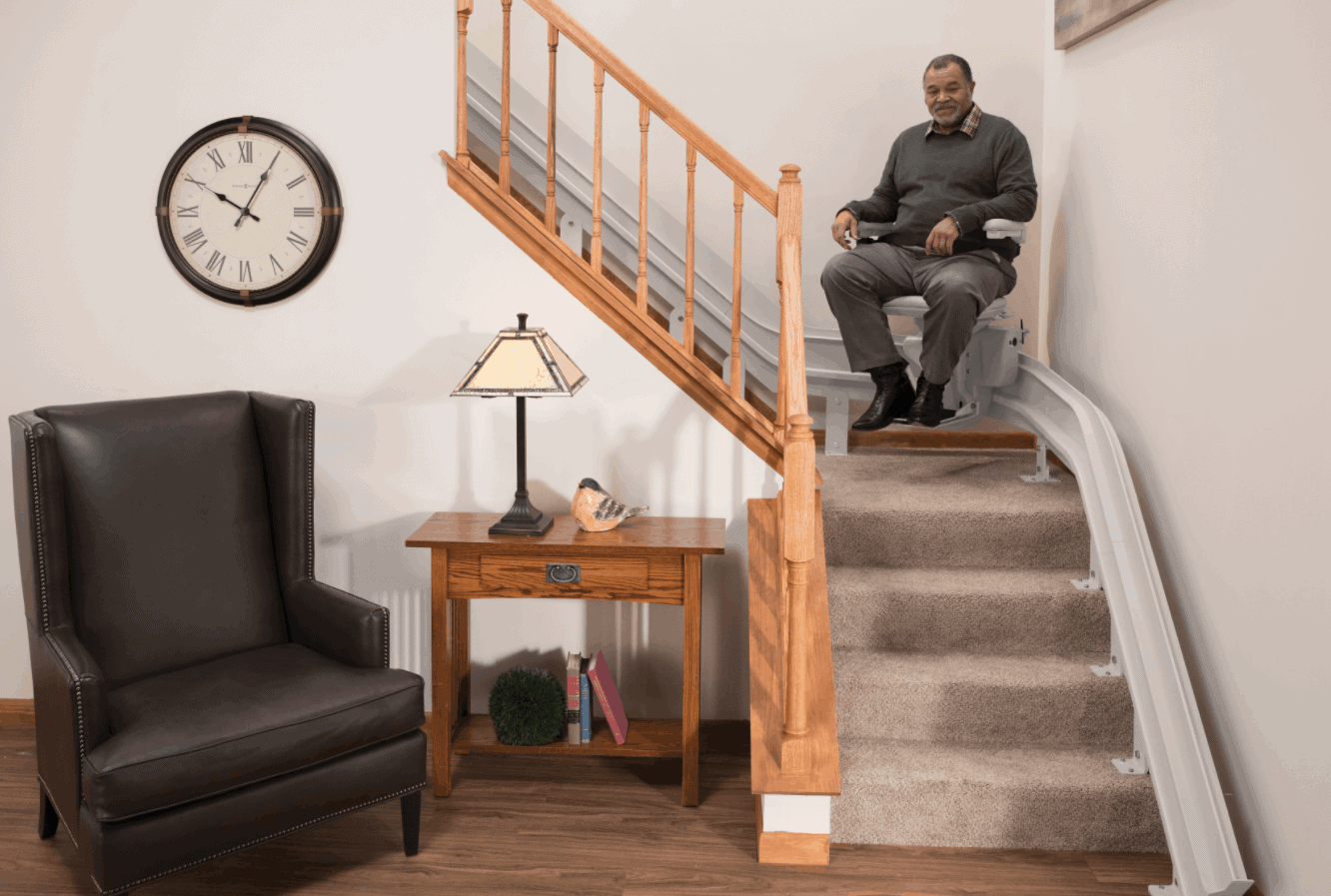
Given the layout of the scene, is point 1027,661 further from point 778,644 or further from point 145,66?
point 145,66

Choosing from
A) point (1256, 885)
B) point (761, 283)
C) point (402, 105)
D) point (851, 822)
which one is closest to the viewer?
point (1256, 885)

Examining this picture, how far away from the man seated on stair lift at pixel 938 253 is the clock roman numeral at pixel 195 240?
1.90m

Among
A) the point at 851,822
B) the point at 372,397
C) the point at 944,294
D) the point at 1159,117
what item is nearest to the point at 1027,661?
the point at 851,822

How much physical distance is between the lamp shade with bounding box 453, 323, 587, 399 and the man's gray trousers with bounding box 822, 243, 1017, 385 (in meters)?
0.98

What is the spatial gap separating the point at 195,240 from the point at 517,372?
1.17 m

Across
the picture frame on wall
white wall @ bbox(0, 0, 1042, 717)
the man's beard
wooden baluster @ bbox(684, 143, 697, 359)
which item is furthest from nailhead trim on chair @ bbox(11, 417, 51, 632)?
the picture frame on wall

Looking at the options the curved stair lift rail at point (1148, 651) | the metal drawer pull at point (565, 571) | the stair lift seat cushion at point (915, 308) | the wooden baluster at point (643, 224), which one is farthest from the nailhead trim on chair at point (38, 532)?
the curved stair lift rail at point (1148, 651)

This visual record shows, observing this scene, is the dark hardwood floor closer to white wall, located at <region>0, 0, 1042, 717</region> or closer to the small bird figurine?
white wall, located at <region>0, 0, 1042, 717</region>

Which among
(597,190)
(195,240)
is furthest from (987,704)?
(195,240)

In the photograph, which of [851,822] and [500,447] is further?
[500,447]

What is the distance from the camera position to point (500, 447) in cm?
301

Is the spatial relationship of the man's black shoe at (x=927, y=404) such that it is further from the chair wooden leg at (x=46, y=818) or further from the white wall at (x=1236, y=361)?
the chair wooden leg at (x=46, y=818)

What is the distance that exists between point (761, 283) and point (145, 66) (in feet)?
7.04

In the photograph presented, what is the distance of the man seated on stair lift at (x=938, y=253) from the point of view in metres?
2.94
